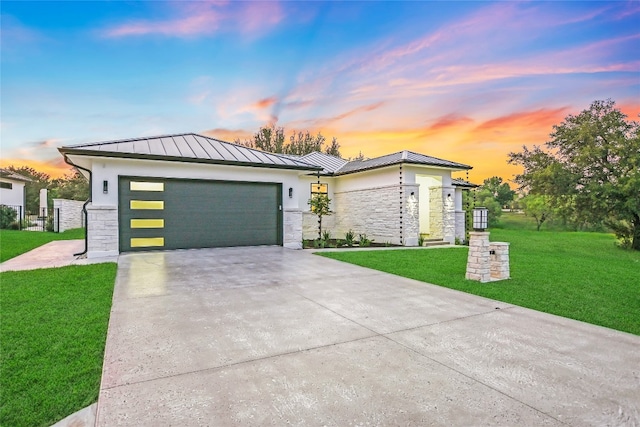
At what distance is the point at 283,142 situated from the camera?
34062mm

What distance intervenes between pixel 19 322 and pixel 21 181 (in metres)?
32.2

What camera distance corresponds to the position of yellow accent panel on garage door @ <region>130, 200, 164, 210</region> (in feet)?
33.8

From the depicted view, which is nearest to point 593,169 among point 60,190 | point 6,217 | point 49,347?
point 49,347

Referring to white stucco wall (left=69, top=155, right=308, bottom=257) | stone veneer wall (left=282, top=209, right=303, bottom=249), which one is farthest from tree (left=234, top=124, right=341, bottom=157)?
stone veneer wall (left=282, top=209, right=303, bottom=249)

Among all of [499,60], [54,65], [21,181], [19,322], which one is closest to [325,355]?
[19,322]

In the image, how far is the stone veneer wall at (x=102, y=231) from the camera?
9422 millimetres

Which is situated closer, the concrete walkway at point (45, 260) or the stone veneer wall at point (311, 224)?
the concrete walkway at point (45, 260)

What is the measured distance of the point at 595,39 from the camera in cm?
988

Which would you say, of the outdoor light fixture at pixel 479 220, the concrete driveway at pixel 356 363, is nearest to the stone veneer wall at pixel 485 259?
the outdoor light fixture at pixel 479 220

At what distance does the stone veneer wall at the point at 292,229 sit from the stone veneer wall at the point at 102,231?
17.4 ft

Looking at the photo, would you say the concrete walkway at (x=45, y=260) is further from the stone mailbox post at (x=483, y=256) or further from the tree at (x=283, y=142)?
the tree at (x=283, y=142)

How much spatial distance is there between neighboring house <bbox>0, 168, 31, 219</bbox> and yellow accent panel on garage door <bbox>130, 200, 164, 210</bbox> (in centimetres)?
A: 2071

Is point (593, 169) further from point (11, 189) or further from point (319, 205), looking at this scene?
point (11, 189)

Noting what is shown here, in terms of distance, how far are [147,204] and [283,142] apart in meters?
24.7
